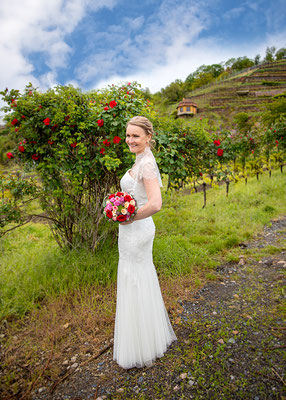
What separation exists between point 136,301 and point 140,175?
50.3 inches

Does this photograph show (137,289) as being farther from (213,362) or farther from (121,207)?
(213,362)

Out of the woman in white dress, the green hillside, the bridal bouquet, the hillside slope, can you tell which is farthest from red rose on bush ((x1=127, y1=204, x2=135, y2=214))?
the hillside slope

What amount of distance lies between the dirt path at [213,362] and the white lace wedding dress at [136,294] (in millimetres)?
210

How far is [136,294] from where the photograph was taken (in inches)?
91.4

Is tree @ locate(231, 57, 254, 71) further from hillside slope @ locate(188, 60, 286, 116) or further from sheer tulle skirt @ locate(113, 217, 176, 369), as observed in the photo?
sheer tulle skirt @ locate(113, 217, 176, 369)

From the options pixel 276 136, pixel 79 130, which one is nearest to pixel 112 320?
pixel 79 130

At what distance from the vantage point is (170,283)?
12.0 feet

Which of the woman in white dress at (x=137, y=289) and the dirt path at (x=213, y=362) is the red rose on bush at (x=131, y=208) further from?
the dirt path at (x=213, y=362)

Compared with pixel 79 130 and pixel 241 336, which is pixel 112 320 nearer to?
pixel 241 336

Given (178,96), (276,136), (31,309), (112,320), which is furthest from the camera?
(178,96)

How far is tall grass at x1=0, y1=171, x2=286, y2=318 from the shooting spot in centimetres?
360

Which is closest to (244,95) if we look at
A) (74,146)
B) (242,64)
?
(242,64)

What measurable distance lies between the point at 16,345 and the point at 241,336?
2741 mm

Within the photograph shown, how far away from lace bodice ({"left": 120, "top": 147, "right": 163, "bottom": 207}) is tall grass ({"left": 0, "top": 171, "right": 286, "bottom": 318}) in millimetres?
1925
